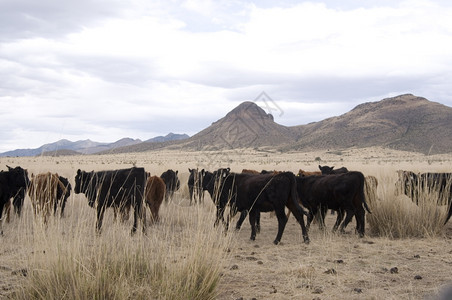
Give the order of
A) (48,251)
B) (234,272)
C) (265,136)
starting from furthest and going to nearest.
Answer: (265,136), (234,272), (48,251)

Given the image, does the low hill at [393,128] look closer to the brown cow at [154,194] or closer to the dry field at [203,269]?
the brown cow at [154,194]

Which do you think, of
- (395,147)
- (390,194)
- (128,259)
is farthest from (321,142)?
(128,259)

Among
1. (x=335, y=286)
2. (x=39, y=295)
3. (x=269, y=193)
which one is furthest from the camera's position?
(x=269, y=193)

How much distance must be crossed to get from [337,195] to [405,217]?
1.63m

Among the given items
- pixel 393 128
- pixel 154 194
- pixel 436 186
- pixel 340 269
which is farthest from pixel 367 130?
pixel 340 269

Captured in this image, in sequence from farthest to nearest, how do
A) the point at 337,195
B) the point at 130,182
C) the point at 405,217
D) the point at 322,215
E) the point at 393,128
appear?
the point at 393,128 → the point at 322,215 → the point at 130,182 → the point at 337,195 → the point at 405,217

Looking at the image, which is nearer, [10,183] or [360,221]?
[360,221]

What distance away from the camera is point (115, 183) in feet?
35.4

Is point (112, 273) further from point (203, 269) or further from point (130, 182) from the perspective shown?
point (130, 182)

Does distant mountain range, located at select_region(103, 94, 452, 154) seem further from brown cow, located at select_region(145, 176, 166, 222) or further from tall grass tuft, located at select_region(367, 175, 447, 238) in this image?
tall grass tuft, located at select_region(367, 175, 447, 238)

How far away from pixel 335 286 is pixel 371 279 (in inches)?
27.7

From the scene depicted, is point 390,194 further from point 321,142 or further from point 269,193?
point 321,142

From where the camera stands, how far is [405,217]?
9.85 meters

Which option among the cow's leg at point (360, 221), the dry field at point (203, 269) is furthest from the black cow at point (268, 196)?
the cow's leg at point (360, 221)
